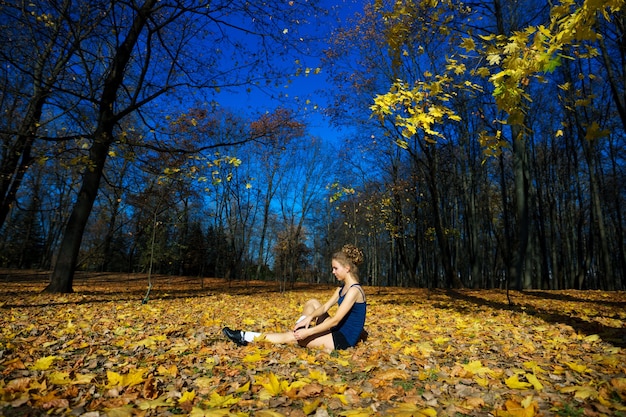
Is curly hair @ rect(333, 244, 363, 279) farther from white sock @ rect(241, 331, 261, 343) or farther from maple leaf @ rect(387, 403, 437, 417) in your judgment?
maple leaf @ rect(387, 403, 437, 417)

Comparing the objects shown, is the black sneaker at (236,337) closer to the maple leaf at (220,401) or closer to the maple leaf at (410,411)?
the maple leaf at (220,401)

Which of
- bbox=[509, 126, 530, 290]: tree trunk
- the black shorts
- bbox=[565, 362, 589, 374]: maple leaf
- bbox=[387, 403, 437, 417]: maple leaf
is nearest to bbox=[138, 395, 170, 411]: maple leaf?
bbox=[387, 403, 437, 417]: maple leaf

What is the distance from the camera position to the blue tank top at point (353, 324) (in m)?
3.76

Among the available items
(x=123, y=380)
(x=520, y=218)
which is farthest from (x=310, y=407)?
(x=520, y=218)

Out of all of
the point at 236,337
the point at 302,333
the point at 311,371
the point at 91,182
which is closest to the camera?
the point at 311,371

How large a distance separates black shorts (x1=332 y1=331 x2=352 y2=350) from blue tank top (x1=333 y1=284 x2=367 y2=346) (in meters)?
0.05

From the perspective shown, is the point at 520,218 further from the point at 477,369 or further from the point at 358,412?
the point at 358,412

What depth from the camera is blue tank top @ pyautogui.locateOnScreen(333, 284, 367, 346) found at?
12.3ft

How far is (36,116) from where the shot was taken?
8.92m

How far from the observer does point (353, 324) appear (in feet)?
12.5

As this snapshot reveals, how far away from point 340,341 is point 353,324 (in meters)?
0.24

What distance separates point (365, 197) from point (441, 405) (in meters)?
19.3

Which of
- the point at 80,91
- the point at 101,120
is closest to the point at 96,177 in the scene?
the point at 101,120

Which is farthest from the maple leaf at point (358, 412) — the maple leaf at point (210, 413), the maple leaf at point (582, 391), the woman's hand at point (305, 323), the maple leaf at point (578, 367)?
the maple leaf at point (578, 367)
